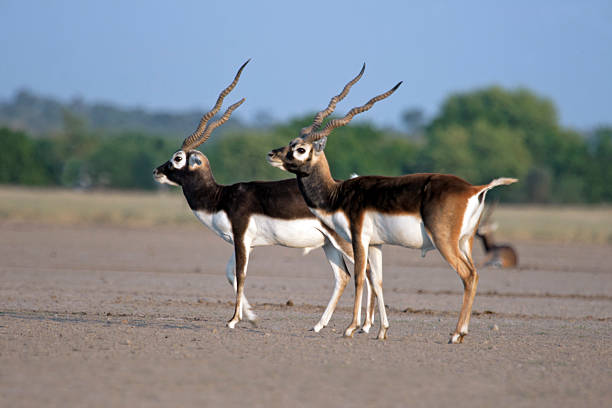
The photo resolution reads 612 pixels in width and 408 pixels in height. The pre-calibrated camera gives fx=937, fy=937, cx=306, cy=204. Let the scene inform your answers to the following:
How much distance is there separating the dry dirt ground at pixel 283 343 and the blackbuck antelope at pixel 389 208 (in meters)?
1.01

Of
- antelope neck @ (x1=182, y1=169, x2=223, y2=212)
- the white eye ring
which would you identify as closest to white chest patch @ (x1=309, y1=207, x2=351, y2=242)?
antelope neck @ (x1=182, y1=169, x2=223, y2=212)

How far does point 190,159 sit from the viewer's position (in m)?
13.7

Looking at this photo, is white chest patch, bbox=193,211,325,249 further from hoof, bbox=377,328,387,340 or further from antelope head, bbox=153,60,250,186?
hoof, bbox=377,328,387,340

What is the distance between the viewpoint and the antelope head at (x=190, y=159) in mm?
13625

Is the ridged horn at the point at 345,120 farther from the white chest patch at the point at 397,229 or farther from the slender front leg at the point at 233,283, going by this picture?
the slender front leg at the point at 233,283

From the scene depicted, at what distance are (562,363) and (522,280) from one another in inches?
473

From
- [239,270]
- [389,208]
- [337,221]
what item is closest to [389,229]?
[389,208]

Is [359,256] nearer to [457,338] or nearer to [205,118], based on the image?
[457,338]

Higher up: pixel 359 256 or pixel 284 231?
pixel 284 231

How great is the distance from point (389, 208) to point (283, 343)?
2078mm

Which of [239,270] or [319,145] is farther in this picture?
[239,270]

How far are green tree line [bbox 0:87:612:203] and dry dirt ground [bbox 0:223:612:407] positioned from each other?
50.1 meters

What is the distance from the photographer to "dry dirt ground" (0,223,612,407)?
8.58 meters

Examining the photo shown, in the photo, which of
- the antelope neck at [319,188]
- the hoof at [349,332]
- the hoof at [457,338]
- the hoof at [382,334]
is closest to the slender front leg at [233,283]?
the hoof at [349,332]
